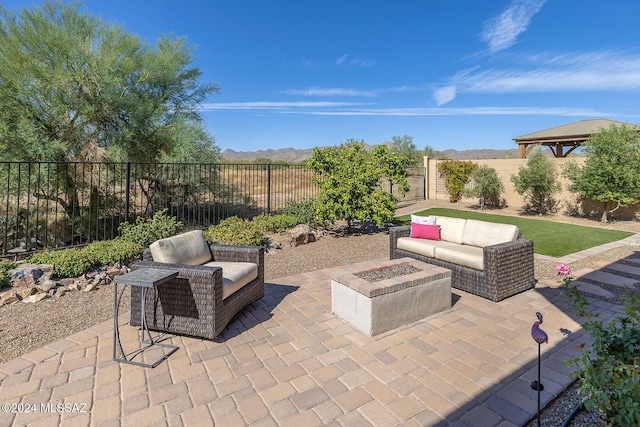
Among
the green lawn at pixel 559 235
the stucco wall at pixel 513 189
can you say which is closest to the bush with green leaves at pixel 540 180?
the stucco wall at pixel 513 189

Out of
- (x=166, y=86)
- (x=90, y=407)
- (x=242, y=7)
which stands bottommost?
(x=90, y=407)

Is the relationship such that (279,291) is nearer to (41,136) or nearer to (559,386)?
(559,386)

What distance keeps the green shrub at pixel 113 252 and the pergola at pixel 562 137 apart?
14.7 m

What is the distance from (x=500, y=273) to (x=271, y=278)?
120 inches

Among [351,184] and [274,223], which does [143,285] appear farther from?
[351,184]

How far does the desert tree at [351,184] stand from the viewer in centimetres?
723

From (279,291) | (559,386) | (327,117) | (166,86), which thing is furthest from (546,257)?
(327,117)

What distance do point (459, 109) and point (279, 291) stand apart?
80.3 feet

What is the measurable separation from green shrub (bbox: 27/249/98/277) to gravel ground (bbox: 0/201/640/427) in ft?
1.54

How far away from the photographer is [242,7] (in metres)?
9.97

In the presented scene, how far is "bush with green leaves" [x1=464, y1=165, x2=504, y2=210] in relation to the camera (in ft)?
39.7

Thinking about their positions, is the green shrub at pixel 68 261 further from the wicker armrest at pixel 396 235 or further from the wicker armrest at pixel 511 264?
the wicker armrest at pixel 511 264

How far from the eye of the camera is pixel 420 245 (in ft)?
15.4

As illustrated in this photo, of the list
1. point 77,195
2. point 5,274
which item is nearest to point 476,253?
point 5,274
